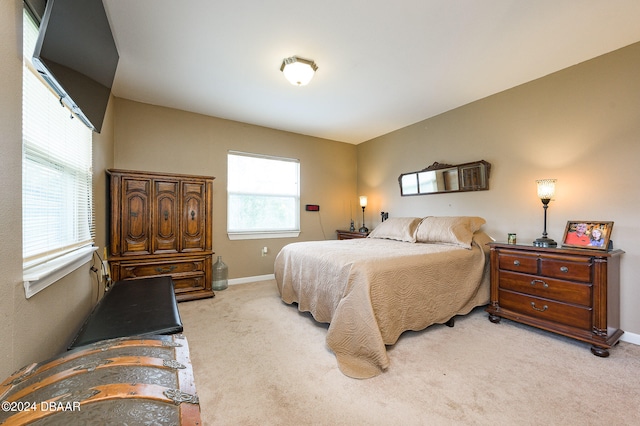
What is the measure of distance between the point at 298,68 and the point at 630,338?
3.78 meters

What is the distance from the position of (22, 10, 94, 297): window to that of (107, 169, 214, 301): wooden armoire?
3.85 ft

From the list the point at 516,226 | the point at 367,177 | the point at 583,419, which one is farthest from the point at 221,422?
the point at 367,177

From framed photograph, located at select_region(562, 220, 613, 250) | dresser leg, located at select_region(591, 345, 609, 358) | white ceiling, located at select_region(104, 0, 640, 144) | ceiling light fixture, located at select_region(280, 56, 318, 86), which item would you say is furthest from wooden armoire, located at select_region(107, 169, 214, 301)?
framed photograph, located at select_region(562, 220, 613, 250)

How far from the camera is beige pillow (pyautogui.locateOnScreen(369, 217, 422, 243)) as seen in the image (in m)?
3.46

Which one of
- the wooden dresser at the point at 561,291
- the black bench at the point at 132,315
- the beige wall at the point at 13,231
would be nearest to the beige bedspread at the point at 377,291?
the wooden dresser at the point at 561,291

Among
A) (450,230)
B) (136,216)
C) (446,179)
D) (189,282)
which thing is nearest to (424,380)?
(450,230)

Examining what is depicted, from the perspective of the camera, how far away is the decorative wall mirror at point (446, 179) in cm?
333

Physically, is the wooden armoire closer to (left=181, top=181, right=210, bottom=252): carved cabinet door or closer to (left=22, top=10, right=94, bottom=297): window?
(left=181, top=181, right=210, bottom=252): carved cabinet door

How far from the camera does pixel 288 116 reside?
12.8ft

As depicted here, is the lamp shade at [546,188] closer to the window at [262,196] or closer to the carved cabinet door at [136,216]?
the window at [262,196]

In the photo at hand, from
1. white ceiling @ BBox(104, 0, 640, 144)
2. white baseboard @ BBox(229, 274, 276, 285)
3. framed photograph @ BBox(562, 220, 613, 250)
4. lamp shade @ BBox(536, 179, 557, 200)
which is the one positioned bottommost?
white baseboard @ BBox(229, 274, 276, 285)

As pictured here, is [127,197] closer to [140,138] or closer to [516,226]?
[140,138]

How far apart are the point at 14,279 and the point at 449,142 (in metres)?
4.22

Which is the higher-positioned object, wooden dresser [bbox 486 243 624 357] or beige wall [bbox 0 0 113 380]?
beige wall [bbox 0 0 113 380]
